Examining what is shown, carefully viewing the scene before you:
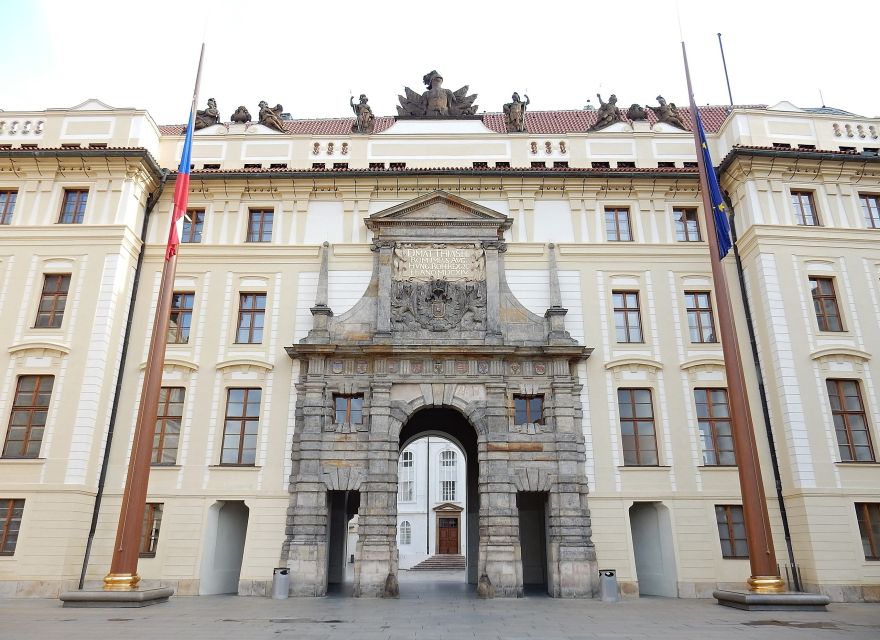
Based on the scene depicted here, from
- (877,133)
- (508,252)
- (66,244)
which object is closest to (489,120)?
(508,252)

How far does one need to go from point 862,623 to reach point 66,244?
2604 cm

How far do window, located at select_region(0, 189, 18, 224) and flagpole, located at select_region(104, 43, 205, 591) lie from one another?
8612 mm

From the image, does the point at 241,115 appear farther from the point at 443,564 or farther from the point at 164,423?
the point at 443,564

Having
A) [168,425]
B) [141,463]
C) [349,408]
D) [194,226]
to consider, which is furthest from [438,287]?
[141,463]

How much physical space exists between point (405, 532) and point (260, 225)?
107ft

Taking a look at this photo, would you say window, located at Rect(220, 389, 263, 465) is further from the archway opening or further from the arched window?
the arched window

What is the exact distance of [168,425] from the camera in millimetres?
21516

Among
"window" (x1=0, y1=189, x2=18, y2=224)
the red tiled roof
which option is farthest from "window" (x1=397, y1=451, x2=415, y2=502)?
"window" (x1=0, y1=189, x2=18, y2=224)

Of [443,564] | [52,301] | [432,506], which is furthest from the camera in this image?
[432,506]

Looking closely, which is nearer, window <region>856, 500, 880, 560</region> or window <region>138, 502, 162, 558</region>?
window <region>856, 500, 880, 560</region>

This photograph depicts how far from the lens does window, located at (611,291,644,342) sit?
898 inches

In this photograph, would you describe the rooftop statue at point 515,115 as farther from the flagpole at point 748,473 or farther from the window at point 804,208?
the window at point 804,208

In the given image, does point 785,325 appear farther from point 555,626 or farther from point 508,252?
point 555,626

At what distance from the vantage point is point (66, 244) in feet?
73.9
